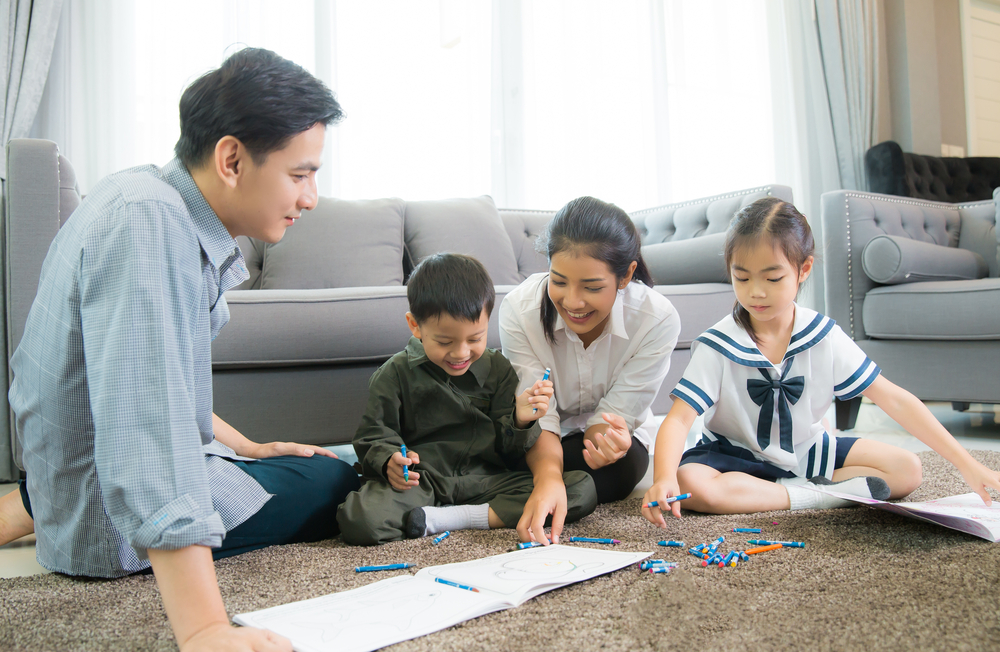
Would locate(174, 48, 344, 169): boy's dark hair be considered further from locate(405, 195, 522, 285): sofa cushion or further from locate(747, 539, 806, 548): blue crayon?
locate(405, 195, 522, 285): sofa cushion

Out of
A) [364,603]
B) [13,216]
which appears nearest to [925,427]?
[364,603]

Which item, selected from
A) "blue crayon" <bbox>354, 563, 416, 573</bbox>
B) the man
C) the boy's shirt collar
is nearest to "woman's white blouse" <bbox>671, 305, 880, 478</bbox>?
Answer: the boy's shirt collar

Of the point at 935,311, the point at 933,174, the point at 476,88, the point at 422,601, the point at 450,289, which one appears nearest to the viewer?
the point at 422,601

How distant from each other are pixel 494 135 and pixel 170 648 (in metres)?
3.00

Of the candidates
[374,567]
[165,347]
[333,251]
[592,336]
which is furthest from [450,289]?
[333,251]

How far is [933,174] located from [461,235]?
3324 millimetres

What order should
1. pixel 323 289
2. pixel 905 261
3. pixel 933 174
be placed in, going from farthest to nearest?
pixel 933 174
pixel 905 261
pixel 323 289

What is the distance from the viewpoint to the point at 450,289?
45.8 inches

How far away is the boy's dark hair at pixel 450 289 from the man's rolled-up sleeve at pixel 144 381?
500mm

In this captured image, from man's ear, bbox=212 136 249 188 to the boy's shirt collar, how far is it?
514 mm

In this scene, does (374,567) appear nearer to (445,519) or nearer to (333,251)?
(445,519)

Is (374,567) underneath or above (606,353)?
underneath

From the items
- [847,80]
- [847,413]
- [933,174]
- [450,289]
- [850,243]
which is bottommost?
[847,413]

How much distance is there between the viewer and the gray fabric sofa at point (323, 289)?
1.45 metres
